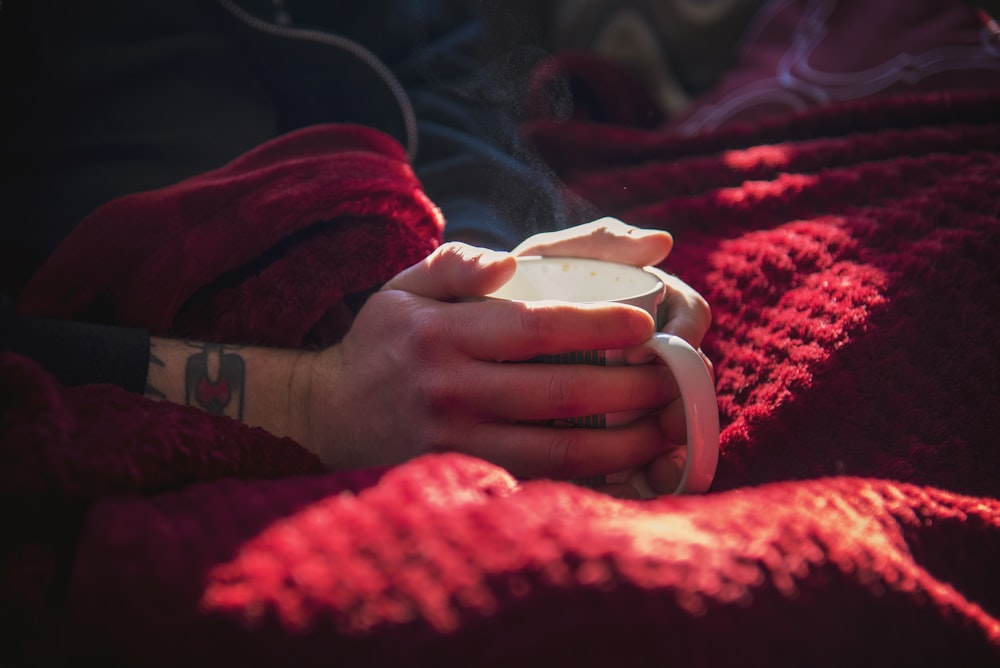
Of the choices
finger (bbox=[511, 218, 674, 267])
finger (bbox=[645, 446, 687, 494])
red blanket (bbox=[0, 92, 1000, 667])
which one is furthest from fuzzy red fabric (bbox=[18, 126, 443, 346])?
finger (bbox=[645, 446, 687, 494])

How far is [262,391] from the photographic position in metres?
0.52

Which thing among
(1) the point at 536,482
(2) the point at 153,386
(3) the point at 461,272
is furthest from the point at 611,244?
(2) the point at 153,386

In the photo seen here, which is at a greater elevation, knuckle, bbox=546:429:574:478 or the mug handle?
the mug handle

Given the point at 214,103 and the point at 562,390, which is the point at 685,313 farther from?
the point at 214,103

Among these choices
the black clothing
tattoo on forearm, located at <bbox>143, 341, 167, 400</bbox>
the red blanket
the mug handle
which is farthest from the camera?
the black clothing

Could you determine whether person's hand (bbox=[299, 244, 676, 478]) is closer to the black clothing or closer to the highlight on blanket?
the highlight on blanket

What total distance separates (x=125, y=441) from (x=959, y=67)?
94 cm

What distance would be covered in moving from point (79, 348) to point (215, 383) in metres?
0.09

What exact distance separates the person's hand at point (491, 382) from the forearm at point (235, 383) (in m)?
0.06

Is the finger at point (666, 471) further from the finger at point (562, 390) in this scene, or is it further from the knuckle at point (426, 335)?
the knuckle at point (426, 335)

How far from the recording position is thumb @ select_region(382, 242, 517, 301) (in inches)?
17.0

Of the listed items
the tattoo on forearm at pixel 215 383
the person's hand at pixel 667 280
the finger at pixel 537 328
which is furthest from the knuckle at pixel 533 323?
the tattoo on forearm at pixel 215 383

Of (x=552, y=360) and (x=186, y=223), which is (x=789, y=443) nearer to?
(x=552, y=360)

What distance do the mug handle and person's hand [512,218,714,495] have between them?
0.16ft
